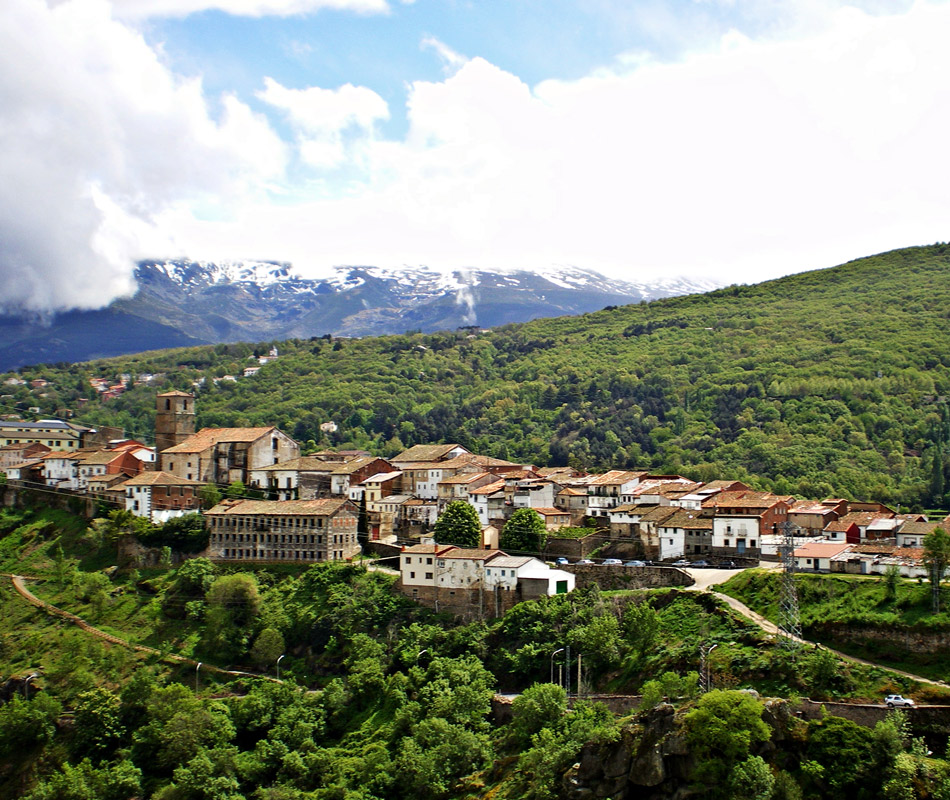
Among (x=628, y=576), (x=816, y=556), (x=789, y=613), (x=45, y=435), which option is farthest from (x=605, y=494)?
(x=45, y=435)

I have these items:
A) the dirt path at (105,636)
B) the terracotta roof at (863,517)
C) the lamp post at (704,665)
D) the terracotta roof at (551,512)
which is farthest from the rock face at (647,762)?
the terracotta roof at (551,512)

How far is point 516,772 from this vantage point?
59812 millimetres

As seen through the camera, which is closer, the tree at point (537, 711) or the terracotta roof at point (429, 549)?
the tree at point (537, 711)

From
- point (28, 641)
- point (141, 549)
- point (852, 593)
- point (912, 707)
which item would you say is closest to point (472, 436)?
point (141, 549)

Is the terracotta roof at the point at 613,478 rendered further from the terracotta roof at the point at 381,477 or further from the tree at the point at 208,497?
the tree at the point at 208,497

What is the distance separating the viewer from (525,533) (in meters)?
82.9

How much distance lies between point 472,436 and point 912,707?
102030 mm

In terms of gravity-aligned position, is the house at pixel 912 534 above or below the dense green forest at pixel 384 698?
above

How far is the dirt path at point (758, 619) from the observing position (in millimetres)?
56750

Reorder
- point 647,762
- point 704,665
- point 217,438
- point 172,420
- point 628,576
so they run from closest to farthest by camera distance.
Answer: point 647,762 → point 704,665 → point 628,576 → point 217,438 → point 172,420

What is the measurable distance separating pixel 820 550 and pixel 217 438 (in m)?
57.0

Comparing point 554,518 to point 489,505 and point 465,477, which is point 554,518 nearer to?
point 489,505

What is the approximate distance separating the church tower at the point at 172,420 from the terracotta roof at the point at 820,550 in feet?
209

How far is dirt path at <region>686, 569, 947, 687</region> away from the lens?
56750 millimetres
